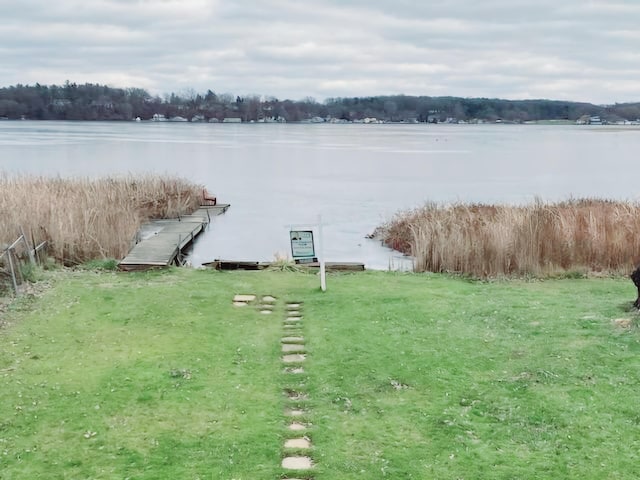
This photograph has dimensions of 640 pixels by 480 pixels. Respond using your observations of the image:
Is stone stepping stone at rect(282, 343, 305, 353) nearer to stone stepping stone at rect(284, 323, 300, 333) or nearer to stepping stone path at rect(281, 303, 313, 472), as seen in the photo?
stepping stone path at rect(281, 303, 313, 472)

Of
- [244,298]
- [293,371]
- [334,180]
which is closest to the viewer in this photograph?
[293,371]

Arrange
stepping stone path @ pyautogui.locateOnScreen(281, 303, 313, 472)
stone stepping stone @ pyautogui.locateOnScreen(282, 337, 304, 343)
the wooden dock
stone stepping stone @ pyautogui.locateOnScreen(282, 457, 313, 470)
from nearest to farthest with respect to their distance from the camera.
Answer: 1. stone stepping stone @ pyautogui.locateOnScreen(282, 457, 313, 470)
2. stepping stone path @ pyautogui.locateOnScreen(281, 303, 313, 472)
3. stone stepping stone @ pyautogui.locateOnScreen(282, 337, 304, 343)
4. the wooden dock

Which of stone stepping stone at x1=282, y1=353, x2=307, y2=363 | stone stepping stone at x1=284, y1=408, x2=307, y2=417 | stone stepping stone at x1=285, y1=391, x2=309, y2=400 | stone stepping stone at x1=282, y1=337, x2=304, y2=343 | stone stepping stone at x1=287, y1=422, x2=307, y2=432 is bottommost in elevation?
stone stepping stone at x1=282, y1=337, x2=304, y2=343

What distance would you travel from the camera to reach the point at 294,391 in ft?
20.7

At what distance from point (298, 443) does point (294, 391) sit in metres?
1.10

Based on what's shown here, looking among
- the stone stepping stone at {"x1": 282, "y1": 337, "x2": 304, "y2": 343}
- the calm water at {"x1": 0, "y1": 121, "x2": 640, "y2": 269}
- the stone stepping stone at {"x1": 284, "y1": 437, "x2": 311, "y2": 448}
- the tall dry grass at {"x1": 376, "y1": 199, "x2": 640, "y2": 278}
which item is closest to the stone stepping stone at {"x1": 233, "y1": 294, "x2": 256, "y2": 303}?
the stone stepping stone at {"x1": 282, "y1": 337, "x2": 304, "y2": 343}

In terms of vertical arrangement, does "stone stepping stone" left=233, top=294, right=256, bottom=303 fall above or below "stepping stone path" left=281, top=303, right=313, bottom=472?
below

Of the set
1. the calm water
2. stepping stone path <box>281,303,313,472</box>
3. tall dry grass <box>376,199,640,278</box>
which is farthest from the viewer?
the calm water

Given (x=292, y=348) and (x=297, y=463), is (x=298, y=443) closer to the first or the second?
(x=297, y=463)

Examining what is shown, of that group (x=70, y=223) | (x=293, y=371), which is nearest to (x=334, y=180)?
(x=70, y=223)

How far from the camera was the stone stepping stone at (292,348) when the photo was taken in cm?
743

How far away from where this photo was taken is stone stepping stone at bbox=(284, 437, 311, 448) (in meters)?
5.17

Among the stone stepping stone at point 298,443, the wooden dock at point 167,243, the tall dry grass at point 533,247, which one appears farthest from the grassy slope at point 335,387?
the tall dry grass at point 533,247

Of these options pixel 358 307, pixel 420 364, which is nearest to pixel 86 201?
pixel 358 307
